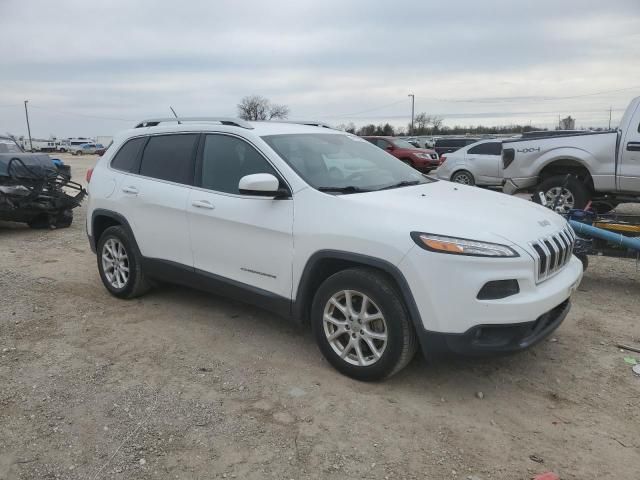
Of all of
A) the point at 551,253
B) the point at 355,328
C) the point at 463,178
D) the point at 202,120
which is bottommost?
the point at 463,178

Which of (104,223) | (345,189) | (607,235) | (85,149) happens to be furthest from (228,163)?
→ (85,149)

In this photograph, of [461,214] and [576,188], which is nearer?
[461,214]

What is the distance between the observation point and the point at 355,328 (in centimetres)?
356

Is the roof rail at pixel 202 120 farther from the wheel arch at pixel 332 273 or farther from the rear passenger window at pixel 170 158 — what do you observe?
the wheel arch at pixel 332 273

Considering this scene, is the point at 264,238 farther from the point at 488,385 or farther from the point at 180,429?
the point at 488,385

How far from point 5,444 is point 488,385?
3.02 meters

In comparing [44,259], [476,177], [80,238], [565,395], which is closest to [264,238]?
[565,395]

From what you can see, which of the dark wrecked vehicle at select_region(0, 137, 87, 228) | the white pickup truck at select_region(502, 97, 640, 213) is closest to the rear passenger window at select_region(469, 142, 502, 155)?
the white pickup truck at select_region(502, 97, 640, 213)

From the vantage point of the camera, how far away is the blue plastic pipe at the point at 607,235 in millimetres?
5234

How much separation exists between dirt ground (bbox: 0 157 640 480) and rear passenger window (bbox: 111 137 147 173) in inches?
57.6

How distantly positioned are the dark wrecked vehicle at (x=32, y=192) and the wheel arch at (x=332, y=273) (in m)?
7.26

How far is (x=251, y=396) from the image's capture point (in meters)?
3.54

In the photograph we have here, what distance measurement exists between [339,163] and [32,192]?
23.7 feet

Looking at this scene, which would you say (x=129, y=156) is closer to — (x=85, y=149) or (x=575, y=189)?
(x=575, y=189)
